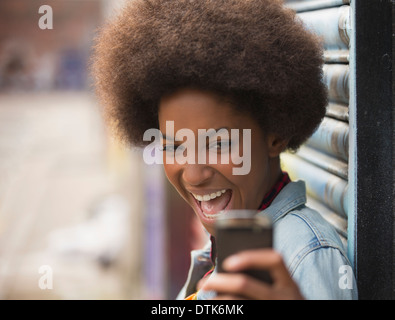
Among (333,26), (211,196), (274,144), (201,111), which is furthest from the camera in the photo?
(333,26)

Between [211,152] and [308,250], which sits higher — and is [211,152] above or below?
above

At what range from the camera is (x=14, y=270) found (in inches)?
290

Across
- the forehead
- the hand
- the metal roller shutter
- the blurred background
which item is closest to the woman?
the forehead

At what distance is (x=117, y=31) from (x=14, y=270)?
236 inches

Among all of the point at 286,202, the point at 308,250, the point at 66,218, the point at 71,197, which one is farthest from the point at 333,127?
the point at 71,197

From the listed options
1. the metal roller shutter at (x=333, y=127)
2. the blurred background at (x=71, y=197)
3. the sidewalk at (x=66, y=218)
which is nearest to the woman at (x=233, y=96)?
the metal roller shutter at (x=333, y=127)

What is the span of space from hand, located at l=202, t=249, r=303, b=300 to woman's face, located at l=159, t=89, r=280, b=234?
0.53 m

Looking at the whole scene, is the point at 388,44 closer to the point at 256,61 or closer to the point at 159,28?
the point at 256,61

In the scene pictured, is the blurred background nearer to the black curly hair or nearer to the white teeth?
the black curly hair

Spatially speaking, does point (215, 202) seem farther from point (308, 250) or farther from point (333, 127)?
point (333, 127)

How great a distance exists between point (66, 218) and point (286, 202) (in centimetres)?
767

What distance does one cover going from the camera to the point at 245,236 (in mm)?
1266

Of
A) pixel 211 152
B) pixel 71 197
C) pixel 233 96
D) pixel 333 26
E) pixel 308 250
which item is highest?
pixel 71 197
